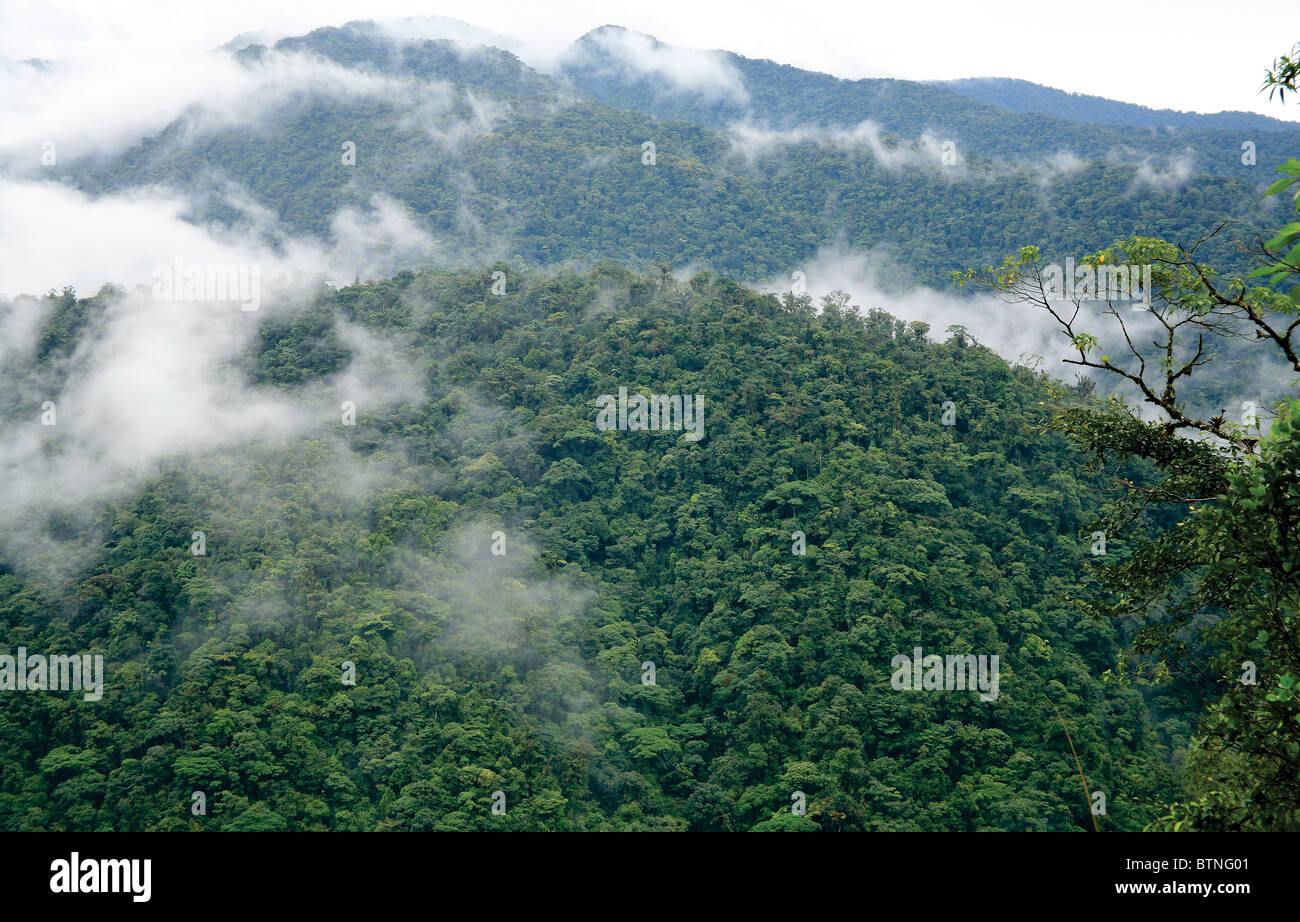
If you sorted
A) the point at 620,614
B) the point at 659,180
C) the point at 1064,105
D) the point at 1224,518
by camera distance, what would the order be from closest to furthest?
the point at 1224,518 → the point at 620,614 → the point at 659,180 → the point at 1064,105

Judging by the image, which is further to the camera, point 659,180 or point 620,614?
point 659,180

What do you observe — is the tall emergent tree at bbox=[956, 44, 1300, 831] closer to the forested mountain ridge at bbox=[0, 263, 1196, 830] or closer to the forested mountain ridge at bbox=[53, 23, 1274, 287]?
the forested mountain ridge at bbox=[0, 263, 1196, 830]

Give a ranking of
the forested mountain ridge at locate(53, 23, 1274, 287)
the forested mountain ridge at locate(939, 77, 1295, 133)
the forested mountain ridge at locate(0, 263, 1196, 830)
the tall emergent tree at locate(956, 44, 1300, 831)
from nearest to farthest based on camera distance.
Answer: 1. the tall emergent tree at locate(956, 44, 1300, 831)
2. the forested mountain ridge at locate(0, 263, 1196, 830)
3. the forested mountain ridge at locate(53, 23, 1274, 287)
4. the forested mountain ridge at locate(939, 77, 1295, 133)

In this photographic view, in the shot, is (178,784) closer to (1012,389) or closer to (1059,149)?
(1012,389)

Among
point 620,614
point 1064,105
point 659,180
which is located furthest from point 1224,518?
point 1064,105

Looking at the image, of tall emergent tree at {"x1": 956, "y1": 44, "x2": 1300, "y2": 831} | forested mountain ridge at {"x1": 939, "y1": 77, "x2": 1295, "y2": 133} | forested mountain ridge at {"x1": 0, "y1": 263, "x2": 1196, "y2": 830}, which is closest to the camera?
tall emergent tree at {"x1": 956, "y1": 44, "x2": 1300, "y2": 831}

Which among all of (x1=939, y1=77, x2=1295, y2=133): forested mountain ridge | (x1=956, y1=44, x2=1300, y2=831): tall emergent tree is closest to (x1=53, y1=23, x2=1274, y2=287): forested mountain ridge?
(x1=939, y1=77, x2=1295, y2=133): forested mountain ridge

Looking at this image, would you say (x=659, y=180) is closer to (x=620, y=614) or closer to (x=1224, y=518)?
(x=620, y=614)

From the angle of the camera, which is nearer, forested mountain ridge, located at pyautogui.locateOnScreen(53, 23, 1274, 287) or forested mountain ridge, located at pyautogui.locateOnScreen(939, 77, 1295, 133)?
forested mountain ridge, located at pyautogui.locateOnScreen(53, 23, 1274, 287)
